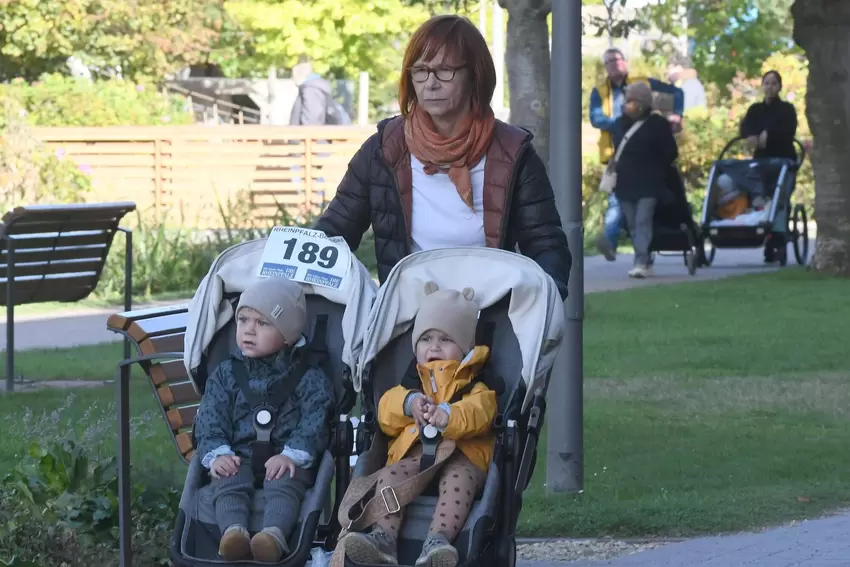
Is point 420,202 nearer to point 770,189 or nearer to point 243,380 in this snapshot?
point 243,380

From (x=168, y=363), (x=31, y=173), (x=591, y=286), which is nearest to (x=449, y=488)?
(x=168, y=363)

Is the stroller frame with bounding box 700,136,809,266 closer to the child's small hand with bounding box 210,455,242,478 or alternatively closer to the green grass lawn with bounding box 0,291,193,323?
the green grass lawn with bounding box 0,291,193,323

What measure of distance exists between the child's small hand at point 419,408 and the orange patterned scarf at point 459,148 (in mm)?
792

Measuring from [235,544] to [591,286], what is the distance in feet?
41.2

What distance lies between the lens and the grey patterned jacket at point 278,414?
16.3ft

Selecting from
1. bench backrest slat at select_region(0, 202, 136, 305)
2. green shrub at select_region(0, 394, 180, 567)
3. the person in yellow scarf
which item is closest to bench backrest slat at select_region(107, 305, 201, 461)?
green shrub at select_region(0, 394, 180, 567)

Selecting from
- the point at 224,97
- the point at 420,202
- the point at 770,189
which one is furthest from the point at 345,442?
the point at 224,97

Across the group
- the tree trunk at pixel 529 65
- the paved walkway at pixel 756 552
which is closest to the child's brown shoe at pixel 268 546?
the paved walkway at pixel 756 552

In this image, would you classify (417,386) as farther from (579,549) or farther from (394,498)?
(579,549)

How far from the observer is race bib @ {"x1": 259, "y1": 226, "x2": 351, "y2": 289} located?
5.21m

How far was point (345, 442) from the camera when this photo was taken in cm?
491

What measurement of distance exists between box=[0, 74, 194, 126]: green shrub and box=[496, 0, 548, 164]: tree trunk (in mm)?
18224

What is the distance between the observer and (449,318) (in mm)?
4895

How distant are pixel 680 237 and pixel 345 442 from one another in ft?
44.5
